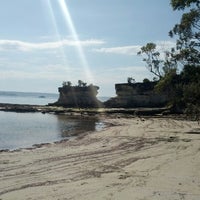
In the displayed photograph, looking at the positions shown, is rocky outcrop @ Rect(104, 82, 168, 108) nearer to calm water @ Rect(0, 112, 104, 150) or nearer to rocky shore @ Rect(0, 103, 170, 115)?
rocky shore @ Rect(0, 103, 170, 115)

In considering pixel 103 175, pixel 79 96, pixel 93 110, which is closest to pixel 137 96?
pixel 93 110

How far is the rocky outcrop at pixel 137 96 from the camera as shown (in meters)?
82.8

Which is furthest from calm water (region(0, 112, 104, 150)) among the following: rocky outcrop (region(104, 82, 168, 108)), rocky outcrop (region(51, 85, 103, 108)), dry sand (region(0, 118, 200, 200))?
rocky outcrop (region(51, 85, 103, 108))

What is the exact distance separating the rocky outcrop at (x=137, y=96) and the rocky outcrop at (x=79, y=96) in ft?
36.6

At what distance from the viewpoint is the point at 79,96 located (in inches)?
4013

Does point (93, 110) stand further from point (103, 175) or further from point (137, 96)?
point (103, 175)

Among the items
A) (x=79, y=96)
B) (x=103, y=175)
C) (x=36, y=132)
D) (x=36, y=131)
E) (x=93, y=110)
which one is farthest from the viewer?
(x=79, y=96)

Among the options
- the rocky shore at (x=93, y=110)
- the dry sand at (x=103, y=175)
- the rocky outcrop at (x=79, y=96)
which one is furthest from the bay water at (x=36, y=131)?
the rocky outcrop at (x=79, y=96)

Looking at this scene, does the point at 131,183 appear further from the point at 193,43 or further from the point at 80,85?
the point at 80,85

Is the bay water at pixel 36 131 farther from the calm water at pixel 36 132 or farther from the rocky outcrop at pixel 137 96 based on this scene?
the rocky outcrop at pixel 137 96

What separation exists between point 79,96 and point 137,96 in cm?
2125

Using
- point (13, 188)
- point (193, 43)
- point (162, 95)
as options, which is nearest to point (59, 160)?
point (13, 188)

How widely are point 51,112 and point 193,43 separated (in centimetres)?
6270

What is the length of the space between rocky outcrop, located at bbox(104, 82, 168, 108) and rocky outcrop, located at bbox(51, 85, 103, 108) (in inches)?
440
